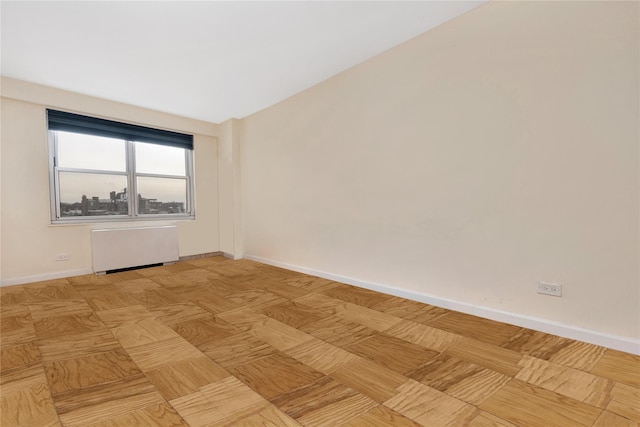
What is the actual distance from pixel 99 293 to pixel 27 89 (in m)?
2.83

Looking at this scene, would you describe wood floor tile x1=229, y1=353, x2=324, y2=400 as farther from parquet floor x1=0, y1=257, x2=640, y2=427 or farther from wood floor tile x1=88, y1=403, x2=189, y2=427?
wood floor tile x1=88, y1=403, x2=189, y2=427

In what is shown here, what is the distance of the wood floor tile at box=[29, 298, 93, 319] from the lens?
276 centimetres

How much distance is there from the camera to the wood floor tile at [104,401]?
→ 1380 millimetres

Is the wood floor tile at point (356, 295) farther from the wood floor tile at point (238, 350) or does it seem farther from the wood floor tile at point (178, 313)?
the wood floor tile at point (178, 313)

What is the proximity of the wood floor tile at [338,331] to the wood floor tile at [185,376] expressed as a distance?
0.78 meters

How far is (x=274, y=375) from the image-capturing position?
174cm

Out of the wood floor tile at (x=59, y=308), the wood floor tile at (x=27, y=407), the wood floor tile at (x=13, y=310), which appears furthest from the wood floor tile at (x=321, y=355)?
the wood floor tile at (x=13, y=310)

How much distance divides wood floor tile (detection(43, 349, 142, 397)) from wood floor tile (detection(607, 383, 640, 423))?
8.42 feet

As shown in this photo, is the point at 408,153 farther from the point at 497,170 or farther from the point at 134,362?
the point at 134,362

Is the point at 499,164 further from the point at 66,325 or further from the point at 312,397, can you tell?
the point at 66,325

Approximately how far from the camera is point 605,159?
6.55 ft

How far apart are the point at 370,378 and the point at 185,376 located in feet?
3.60

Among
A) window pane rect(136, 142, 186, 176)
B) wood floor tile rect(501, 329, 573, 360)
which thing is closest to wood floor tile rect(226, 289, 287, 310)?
wood floor tile rect(501, 329, 573, 360)

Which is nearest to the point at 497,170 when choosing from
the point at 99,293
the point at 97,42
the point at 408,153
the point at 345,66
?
the point at 408,153
